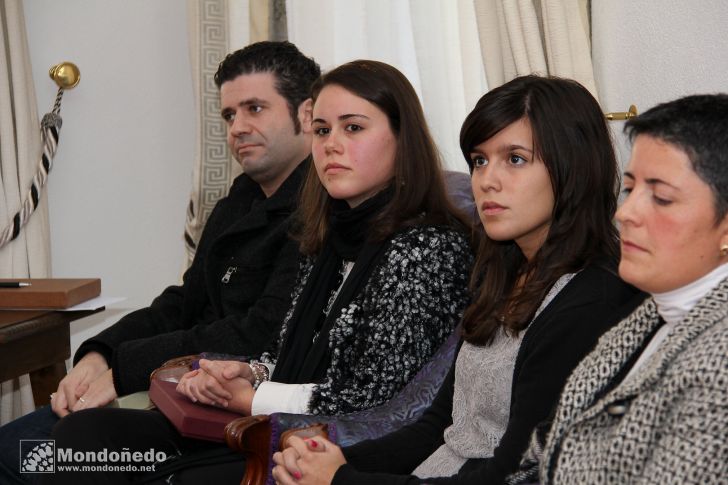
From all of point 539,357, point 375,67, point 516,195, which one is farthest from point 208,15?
point 539,357

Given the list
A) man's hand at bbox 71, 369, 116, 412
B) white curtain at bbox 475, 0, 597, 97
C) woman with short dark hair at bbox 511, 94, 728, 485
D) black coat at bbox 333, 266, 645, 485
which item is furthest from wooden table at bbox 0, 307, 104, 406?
woman with short dark hair at bbox 511, 94, 728, 485

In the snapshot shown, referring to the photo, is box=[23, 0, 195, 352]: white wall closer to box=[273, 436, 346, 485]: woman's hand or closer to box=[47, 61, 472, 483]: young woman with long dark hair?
box=[47, 61, 472, 483]: young woman with long dark hair

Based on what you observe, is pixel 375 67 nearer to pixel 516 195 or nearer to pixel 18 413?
pixel 516 195

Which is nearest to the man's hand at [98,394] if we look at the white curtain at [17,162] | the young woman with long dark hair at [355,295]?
the young woman with long dark hair at [355,295]

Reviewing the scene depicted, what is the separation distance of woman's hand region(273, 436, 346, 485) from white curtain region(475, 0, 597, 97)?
1.17m

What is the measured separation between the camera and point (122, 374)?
7.46 ft

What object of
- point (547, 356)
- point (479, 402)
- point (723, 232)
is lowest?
point (479, 402)

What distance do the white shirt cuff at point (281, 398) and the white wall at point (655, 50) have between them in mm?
1010

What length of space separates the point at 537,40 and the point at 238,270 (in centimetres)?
98

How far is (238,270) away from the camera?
241 cm

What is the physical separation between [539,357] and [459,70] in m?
1.51

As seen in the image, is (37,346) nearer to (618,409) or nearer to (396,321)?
(396,321)

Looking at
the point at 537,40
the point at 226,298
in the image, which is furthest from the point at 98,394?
the point at 537,40

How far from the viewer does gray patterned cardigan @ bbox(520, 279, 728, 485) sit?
3.27 ft
